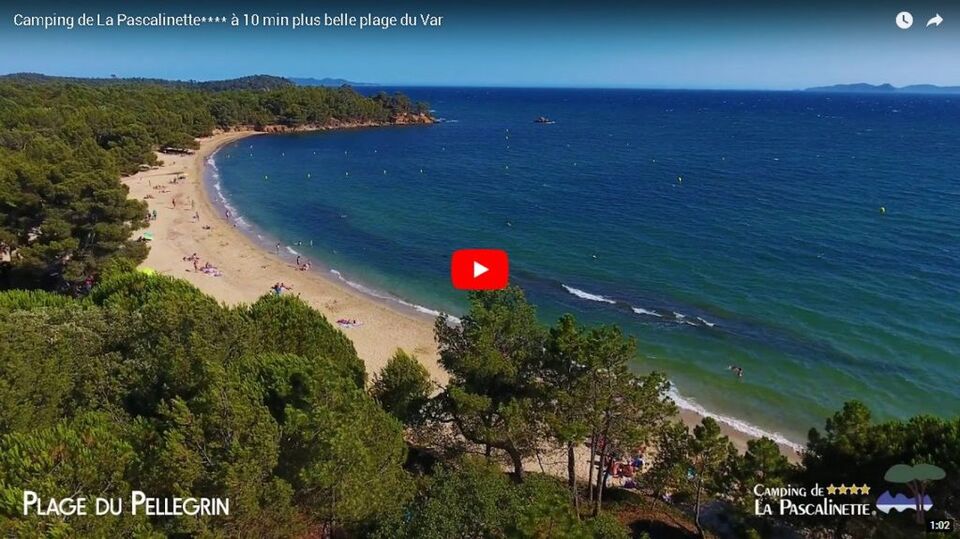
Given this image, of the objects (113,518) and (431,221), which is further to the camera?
(431,221)

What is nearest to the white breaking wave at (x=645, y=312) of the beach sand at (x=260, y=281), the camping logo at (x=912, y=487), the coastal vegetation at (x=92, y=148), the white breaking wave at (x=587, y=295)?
the white breaking wave at (x=587, y=295)

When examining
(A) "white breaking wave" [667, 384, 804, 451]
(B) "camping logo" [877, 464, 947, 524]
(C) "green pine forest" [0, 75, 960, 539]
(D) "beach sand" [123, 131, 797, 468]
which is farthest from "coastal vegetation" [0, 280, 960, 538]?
(A) "white breaking wave" [667, 384, 804, 451]

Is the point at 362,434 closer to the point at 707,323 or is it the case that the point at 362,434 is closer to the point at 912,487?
the point at 912,487

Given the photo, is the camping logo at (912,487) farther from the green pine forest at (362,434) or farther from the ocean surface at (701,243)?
the ocean surface at (701,243)

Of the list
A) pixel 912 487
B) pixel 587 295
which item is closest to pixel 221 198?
pixel 587 295

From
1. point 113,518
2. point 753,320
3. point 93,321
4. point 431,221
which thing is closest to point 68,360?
point 93,321

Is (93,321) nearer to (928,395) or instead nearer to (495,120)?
(928,395)
